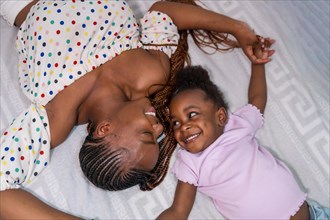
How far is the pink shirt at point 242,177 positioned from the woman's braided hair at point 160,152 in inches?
2.7

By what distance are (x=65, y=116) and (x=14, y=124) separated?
0.15 meters

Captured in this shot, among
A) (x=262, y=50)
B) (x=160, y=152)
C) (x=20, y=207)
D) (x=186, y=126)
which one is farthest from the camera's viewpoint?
(x=262, y=50)

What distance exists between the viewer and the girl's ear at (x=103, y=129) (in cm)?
126

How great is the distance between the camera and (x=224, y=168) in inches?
52.6

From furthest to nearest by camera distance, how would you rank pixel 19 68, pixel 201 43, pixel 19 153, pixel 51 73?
pixel 201 43 < pixel 19 68 < pixel 51 73 < pixel 19 153

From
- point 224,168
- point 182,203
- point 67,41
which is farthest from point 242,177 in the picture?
point 67,41

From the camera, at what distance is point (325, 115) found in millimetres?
1536

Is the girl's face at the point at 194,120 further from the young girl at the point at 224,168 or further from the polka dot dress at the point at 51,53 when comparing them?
the polka dot dress at the point at 51,53

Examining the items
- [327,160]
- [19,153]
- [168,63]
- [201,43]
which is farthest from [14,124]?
[327,160]

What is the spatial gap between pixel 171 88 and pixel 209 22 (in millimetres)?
285

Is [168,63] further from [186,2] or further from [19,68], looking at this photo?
[19,68]

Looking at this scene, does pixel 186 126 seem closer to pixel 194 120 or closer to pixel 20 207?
pixel 194 120

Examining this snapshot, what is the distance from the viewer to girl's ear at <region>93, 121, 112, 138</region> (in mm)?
1259

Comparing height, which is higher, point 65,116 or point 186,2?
point 186,2
